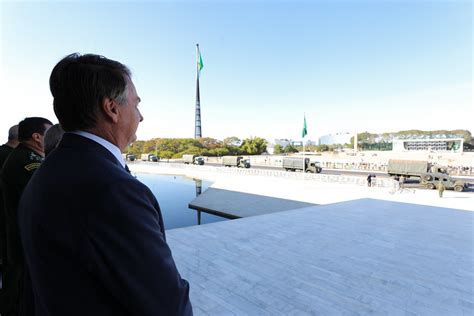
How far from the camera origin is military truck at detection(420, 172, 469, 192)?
15.7 meters

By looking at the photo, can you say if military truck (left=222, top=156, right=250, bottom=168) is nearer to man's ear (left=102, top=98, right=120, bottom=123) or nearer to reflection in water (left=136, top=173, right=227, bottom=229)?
reflection in water (left=136, top=173, right=227, bottom=229)

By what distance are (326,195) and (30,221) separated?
16.1 m

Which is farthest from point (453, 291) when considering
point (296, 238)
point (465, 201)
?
point (465, 201)

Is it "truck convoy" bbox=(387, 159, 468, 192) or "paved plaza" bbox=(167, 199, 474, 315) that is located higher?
"truck convoy" bbox=(387, 159, 468, 192)

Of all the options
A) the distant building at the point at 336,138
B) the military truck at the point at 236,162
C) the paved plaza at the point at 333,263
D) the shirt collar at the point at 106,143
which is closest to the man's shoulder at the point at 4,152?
the shirt collar at the point at 106,143

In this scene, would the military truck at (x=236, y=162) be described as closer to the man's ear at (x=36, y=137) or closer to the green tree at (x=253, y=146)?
the green tree at (x=253, y=146)

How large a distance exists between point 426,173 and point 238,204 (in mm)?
13548

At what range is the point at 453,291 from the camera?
437cm

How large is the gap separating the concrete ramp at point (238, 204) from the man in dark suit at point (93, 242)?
594 inches

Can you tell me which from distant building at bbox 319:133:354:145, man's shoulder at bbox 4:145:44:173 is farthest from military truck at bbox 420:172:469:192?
distant building at bbox 319:133:354:145

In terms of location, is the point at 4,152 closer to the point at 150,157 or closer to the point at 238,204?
the point at 238,204

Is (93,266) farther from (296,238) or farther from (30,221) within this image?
(296,238)

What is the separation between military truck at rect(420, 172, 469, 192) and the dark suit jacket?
20.4m

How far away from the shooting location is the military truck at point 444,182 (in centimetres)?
1570
